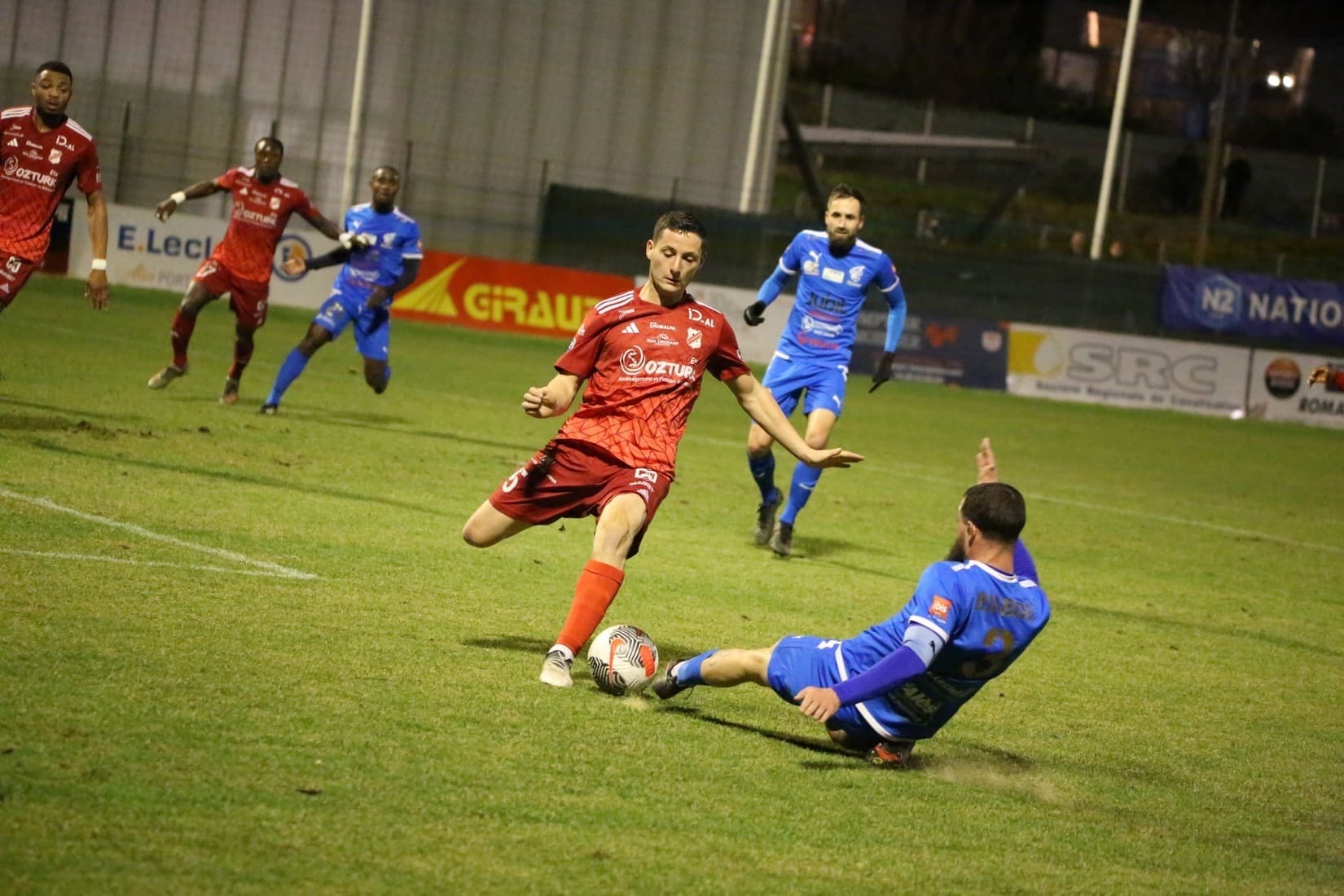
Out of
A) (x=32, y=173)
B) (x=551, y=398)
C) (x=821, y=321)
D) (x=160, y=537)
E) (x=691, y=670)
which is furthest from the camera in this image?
(x=821, y=321)

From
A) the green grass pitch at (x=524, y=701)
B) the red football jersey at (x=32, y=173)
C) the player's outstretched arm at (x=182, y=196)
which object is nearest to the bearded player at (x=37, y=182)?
the red football jersey at (x=32, y=173)

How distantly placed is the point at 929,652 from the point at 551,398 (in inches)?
75.5

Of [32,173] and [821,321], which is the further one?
[821,321]

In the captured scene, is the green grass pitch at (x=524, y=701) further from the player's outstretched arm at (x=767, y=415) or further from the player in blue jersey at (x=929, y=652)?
the player's outstretched arm at (x=767, y=415)

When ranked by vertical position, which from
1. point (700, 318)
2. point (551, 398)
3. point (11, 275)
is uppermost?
point (700, 318)

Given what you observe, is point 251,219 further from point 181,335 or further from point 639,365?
point 639,365

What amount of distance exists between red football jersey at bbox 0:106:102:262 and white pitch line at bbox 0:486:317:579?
2.78 m

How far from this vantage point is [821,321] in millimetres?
11594

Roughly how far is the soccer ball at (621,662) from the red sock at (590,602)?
8cm

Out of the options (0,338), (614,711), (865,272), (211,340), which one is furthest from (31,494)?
(211,340)

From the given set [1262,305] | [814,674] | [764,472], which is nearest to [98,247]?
[764,472]

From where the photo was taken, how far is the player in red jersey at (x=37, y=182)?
1074cm

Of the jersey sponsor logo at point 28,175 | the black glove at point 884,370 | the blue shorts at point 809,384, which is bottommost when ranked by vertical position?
the blue shorts at point 809,384

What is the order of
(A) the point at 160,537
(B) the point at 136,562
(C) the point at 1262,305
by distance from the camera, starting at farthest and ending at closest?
(C) the point at 1262,305
(A) the point at 160,537
(B) the point at 136,562
